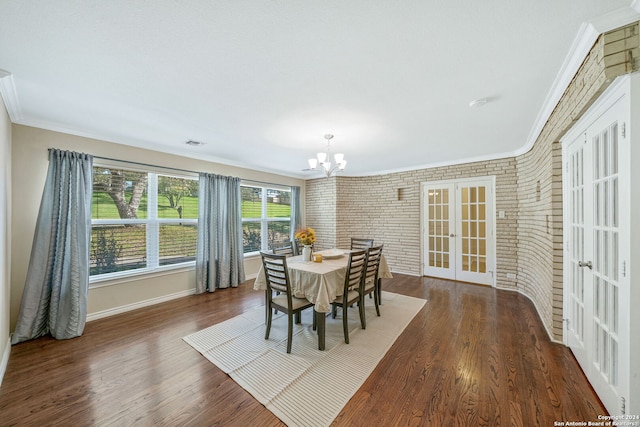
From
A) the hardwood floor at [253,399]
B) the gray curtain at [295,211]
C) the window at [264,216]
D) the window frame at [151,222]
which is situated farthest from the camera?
the gray curtain at [295,211]

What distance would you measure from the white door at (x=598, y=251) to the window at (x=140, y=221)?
190 inches

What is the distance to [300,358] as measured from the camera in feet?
7.45

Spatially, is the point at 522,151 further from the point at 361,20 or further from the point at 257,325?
the point at 257,325

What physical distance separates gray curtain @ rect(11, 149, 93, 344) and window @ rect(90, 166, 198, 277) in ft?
1.13

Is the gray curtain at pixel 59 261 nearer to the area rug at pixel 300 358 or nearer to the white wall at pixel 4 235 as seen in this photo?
the white wall at pixel 4 235

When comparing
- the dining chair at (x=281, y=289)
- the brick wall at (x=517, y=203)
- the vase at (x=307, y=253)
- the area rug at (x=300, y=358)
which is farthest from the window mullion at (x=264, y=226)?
the dining chair at (x=281, y=289)

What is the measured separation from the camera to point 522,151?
3908 mm

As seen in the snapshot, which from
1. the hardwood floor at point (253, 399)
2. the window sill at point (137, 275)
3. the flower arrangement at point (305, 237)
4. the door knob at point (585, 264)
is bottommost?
the hardwood floor at point (253, 399)

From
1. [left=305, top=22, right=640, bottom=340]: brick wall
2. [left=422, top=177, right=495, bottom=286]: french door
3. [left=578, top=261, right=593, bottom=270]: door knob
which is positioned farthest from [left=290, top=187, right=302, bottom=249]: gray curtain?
[left=578, top=261, right=593, bottom=270]: door knob

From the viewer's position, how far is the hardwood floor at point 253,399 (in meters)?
1.62

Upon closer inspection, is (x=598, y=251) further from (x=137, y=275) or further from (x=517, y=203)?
(x=137, y=275)

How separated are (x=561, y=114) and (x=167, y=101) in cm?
354

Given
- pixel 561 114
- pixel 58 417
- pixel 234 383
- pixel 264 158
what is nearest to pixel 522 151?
pixel 561 114

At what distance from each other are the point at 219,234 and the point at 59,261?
78.2 inches
